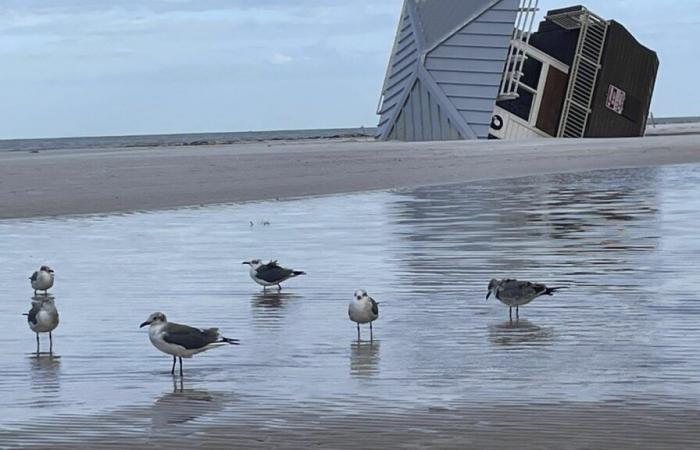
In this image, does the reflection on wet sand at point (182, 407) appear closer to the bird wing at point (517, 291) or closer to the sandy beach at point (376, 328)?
the sandy beach at point (376, 328)

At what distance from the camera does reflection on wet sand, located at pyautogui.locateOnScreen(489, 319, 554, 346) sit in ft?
31.8

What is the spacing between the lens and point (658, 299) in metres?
11.4

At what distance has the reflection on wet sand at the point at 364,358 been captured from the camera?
8680 millimetres

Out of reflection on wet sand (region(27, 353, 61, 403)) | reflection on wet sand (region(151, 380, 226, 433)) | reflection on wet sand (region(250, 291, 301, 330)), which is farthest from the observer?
reflection on wet sand (region(250, 291, 301, 330))

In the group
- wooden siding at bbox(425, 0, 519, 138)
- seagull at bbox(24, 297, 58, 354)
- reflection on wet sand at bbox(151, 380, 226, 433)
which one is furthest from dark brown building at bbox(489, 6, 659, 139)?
reflection on wet sand at bbox(151, 380, 226, 433)

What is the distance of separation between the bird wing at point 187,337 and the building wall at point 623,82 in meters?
45.7

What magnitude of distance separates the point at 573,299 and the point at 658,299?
2.26ft

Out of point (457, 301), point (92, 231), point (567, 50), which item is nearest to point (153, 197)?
point (92, 231)

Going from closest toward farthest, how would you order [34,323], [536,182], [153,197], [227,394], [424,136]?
[227,394]
[34,323]
[153,197]
[536,182]
[424,136]

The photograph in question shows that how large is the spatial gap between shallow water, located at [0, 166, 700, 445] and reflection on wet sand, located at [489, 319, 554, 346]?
2 cm

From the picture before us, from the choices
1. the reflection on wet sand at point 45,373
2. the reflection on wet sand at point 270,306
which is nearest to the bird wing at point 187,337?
the reflection on wet sand at point 45,373

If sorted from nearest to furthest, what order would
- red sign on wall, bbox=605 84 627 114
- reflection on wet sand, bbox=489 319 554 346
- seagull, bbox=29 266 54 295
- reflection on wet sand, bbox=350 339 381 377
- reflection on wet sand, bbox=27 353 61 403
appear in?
reflection on wet sand, bbox=27 353 61 403 → reflection on wet sand, bbox=350 339 381 377 → reflection on wet sand, bbox=489 319 554 346 → seagull, bbox=29 266 54 295 → red sign on wall, bbox=605 84 627 114

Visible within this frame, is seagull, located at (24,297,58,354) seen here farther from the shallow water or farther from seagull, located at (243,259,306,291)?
seagull, located at (243,259,306,291)

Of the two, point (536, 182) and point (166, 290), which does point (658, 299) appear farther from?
point (536, 182)
